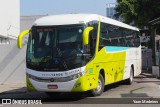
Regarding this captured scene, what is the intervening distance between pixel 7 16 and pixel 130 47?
1866 centimetres

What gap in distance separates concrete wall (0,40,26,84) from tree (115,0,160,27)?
15741mm

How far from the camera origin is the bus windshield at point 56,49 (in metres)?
15.0

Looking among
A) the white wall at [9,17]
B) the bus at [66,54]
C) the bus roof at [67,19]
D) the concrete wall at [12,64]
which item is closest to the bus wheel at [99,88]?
the bus at [66,54]

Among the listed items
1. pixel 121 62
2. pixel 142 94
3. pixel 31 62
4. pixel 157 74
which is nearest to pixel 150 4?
pixel 157 74

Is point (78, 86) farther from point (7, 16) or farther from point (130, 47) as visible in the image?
point (7, 16)

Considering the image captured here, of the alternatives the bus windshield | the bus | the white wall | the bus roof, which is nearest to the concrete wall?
the bus

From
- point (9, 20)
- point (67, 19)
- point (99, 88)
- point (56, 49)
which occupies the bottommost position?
point (99, 88)

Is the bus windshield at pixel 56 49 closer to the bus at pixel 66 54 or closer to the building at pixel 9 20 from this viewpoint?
the bus at pixel 66 54

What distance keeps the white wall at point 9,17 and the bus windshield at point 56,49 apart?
20631 mm

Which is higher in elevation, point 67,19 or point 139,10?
point 139,10

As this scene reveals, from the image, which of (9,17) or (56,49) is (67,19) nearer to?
(56,49)

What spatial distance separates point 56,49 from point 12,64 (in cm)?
865

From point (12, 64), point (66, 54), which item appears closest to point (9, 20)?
point (12, 64)

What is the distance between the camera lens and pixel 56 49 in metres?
15.1
